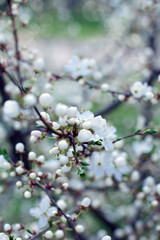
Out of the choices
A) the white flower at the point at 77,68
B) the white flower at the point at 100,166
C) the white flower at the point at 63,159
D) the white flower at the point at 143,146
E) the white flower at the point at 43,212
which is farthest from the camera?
the white flower at the point at 143,146

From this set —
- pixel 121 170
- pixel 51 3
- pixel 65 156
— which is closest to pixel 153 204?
pixel 121 170

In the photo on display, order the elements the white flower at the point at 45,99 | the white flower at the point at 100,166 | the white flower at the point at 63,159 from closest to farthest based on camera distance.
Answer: the white flower at the point at 45,99, the white flower at the point at 63,159, the white flower at the point at 100,166

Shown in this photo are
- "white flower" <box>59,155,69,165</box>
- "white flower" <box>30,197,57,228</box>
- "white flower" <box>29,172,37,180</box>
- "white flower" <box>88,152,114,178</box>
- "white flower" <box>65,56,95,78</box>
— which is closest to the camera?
"white flower" <box>59,155,69,165</box>

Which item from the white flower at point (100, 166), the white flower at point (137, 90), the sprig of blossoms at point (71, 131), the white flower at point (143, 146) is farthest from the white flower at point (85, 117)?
the white flower at point (143, 146)

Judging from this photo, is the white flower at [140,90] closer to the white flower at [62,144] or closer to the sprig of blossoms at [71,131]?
the sprig of blossoms at [71,131]

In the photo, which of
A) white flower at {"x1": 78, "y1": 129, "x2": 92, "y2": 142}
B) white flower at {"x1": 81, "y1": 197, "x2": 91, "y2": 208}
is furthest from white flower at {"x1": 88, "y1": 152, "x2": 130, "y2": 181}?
white flower at {"x1": 78, "y1": 129, "x2": 92, "y2": 142}

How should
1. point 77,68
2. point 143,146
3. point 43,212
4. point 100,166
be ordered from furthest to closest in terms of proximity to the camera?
1. point 143,146
2. point 77,68
3. point 100,166
4. point 43,212

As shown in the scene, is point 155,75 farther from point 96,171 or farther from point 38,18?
point 38,18

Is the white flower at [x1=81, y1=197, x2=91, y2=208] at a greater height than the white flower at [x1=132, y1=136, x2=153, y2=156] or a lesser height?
lesser

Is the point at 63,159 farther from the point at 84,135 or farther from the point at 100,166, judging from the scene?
the point at 100,166

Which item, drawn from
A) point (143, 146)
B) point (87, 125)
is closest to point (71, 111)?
point (87, 125)

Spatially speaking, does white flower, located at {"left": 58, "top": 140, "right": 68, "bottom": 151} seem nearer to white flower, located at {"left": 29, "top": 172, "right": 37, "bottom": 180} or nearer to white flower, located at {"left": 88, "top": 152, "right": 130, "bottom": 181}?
white flower, located at {"left": 29, "top": 172, "right": 37, "bottom": 180}
